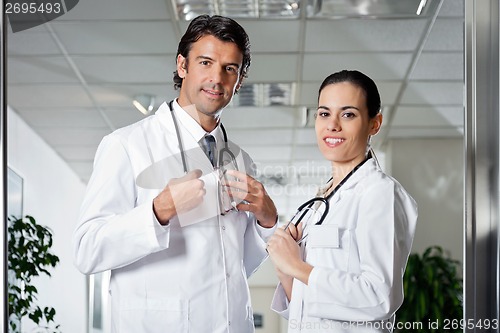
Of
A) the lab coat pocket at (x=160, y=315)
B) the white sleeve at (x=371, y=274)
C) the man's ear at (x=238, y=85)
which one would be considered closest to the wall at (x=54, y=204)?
the lab coat pocket at (x=160, y=315)

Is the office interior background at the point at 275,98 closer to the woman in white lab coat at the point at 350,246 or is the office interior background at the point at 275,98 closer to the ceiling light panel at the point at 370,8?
the ceiling light panel at the point at 370,8

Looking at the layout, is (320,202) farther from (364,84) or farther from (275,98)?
(275,98)

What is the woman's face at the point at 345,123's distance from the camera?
220 centimetres

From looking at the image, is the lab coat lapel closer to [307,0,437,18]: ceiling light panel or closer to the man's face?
the man's face

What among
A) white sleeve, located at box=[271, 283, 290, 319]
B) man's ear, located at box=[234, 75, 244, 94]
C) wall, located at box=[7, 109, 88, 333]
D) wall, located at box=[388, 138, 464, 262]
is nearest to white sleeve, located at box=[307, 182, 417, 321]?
white sleeve, located at box=[271, 283, 290, 319]

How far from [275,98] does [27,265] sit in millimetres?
940

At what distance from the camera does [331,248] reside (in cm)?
211

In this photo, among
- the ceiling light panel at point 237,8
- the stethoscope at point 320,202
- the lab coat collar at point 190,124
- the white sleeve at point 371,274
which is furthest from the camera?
the ceiling light panel at point 237,8

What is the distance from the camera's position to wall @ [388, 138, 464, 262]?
2.46m

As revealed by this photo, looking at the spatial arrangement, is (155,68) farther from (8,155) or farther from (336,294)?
(336,294)

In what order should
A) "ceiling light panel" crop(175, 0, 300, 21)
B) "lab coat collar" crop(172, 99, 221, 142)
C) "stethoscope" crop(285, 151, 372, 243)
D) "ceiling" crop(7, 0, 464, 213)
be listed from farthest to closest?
"ceiling light panel" crop(175, 0, 300, 21) < "ceiling" crop(7, 0, 464, 213) < "lab coat collar" crop(172, 99, 221, 142) < "stethoscope" crop(285, 151, 372, 243)

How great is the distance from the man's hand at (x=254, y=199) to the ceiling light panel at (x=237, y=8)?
0.57 metres

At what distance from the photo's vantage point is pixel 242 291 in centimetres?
223

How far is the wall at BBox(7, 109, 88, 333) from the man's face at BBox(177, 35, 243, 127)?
1.36 feet
